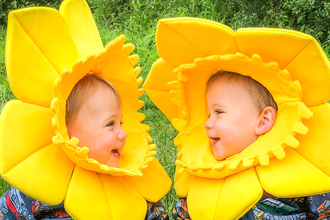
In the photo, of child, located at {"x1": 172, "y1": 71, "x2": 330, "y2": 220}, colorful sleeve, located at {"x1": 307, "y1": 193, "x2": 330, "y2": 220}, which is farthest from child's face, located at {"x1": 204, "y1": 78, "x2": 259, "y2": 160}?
colorful sleeve, located at {"x1": 307, "y1": 193, "x2": 330, "y2": 220}

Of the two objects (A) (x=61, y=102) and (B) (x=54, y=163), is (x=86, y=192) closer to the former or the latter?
(B) (x=54, y=163)

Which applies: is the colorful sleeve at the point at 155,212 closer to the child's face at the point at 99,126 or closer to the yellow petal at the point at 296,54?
the child's face at the point at 99,126

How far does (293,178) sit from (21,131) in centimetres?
112

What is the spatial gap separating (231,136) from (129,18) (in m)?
3.89

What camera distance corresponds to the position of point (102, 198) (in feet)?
5.83

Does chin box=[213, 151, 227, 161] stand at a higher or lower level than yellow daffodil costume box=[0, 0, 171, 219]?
lower

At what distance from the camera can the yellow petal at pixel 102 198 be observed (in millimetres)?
1694

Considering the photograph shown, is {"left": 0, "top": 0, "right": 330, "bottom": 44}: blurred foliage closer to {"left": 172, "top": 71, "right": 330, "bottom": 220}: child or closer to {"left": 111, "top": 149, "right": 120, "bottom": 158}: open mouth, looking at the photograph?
{"left": 172, "top": 71, "right": 330, "bottom": 220}: child

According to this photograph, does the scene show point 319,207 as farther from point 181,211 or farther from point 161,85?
point 161,85

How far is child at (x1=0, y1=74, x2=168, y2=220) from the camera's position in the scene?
5.85ft

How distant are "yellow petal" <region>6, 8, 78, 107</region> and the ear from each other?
90 centimetres

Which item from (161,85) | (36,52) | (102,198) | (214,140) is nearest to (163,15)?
(161,85)

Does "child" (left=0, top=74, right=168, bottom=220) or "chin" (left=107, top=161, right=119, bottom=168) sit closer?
"child" (left=0, top=74, right=168, bottom=220)

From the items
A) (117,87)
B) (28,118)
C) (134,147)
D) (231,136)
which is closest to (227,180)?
(231,136)
